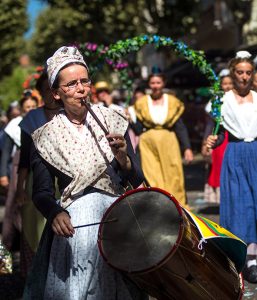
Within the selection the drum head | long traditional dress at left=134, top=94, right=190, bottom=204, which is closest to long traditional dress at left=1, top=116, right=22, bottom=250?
long traditional dress at left=134, top=94, right=190, bottom=204

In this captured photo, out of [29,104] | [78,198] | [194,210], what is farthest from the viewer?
[194,210]

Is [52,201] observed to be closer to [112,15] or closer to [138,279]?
[138,279]

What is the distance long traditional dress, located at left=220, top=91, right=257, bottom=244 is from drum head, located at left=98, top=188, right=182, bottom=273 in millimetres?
3283

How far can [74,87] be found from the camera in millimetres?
3738

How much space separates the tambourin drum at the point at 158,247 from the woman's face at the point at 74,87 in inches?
20.4

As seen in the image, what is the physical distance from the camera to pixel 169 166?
31.1 feet

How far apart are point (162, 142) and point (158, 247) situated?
234 inches

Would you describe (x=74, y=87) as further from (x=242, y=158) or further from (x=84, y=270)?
(x=242, y=158)

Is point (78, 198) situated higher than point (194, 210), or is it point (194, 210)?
point (78, 198)

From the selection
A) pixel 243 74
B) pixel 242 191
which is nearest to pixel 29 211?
pixel 242 191

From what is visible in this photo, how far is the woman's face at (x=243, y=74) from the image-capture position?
6.67m

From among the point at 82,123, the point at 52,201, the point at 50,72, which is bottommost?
the point at 52,201

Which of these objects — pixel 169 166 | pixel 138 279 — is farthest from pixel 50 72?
pixel 169 166

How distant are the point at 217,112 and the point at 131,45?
188 cm
